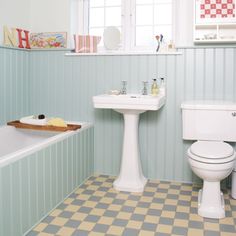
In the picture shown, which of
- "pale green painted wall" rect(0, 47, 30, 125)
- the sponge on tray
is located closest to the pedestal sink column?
the sponge on tray

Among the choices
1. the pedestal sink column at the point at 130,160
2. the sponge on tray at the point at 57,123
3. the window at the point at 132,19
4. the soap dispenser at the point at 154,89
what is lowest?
the pedestal sink column at the point at 130,160

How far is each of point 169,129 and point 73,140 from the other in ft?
3.13

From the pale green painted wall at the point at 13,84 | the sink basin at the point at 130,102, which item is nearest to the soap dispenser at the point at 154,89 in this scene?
the sink basin at the point at 130,102

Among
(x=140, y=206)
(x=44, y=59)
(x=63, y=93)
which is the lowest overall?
(x=140, y=206)

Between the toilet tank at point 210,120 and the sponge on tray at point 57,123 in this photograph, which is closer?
the toilet tank at point 210,120

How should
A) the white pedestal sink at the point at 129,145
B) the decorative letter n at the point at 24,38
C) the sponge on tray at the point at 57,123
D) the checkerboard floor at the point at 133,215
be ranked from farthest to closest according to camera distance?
the decorative letter n at the point at 24,38
the sponge on tray at the point at 57,123
the white pedestal sink at the point at 129,145
the checkerboard floor at the point at 133,215

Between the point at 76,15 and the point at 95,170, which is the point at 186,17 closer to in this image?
the point at 76,15

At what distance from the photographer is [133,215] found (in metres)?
2.64

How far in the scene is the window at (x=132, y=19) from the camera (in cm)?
369

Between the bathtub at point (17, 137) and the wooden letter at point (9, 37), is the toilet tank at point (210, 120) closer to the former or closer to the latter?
the bathtub at point (17, 137)

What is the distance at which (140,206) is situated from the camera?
282 centimetres

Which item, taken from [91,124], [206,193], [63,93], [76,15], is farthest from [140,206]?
[76,15]

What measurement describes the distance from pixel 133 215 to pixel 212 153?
76 cm

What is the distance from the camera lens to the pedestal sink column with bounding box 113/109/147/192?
3172 mm
